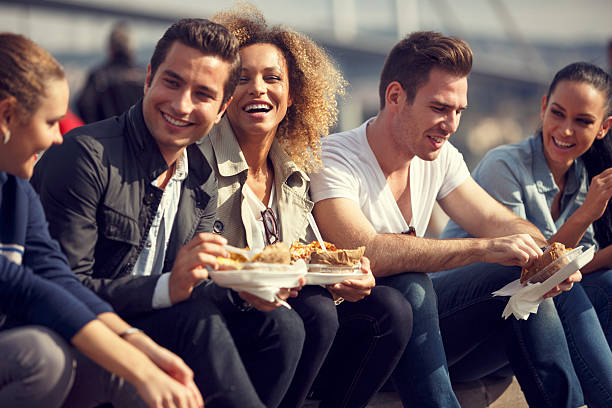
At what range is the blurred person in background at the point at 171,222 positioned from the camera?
2.13 m

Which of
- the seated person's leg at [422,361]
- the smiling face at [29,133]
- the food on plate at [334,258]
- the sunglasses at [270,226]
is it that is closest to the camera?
the smiling face at [29,133]

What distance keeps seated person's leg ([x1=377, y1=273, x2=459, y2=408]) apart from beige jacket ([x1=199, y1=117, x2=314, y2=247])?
0.49m

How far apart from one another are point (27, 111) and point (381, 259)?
4.72 feet

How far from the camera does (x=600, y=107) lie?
3.79 m

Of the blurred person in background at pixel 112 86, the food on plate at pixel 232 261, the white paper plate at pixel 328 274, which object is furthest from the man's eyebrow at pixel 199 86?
the blurred person in background at pixel 112 86

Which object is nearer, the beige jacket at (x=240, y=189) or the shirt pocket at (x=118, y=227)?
the shirt pocket at (x=118, y=227)

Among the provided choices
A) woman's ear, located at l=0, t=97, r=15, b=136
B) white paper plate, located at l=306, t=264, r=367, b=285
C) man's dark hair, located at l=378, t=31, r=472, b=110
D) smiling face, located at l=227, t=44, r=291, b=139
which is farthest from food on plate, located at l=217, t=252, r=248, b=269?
man's dark hair, located at l=378, t=31, r=472, b=110

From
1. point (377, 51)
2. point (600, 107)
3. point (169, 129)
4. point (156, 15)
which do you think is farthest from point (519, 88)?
point (169, 129)

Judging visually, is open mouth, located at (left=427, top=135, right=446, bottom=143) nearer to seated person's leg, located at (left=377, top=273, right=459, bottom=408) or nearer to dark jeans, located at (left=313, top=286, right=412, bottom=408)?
seated person's leg, located at (left=377, top=273, right=459, bottom=408)

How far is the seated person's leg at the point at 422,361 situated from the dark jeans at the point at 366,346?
95mm

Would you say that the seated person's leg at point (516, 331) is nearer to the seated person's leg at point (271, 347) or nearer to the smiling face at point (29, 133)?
the seated person's leg at point (271, 347)

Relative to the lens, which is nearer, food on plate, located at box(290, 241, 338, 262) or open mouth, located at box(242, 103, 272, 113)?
food on plate, located at box(290, 241, 338, 262)

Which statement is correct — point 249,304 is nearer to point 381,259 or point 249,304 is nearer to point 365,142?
point 381,259

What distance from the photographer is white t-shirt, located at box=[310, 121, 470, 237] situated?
10.5 ft
